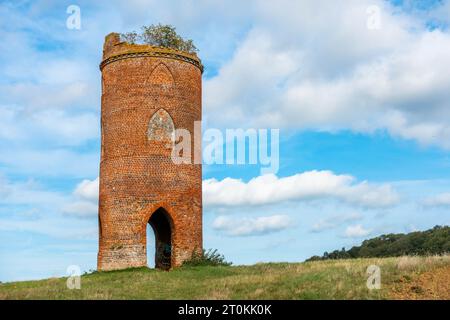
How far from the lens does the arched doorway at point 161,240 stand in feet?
81.3

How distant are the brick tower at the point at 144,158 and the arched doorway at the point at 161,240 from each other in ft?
2.30

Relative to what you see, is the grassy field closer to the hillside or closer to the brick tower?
the brick tower

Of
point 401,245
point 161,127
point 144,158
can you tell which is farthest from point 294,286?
point 401,245

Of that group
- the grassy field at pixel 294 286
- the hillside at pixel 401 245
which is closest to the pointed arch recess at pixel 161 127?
the grassy field at pixel 294 286

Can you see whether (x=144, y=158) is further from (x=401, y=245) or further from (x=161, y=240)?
(x=401, y=245)

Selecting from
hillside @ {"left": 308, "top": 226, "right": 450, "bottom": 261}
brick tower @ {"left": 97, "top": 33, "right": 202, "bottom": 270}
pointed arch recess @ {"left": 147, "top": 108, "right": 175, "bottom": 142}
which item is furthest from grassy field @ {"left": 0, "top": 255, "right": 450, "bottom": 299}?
hillside @ {"left": 308, "top": 226, "right": 450, "bottom": 261}

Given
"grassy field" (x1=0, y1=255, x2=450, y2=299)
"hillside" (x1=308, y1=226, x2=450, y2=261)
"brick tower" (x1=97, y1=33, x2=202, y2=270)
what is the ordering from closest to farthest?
"grassy field" (x1=0, y1=255, x2=450, y2=299)
"brick tower" (x1=97, y1=33, x2=202, y2=270)
"hillside" (x1=308, y1=226, x2=450, y2=261)

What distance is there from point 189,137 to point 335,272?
9.74 meters

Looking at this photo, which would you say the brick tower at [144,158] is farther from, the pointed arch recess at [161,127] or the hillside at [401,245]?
the hillside at [401,245]

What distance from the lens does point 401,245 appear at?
159ft

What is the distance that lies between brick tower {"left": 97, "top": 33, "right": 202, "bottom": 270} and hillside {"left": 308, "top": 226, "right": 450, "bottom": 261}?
1913 centimetres

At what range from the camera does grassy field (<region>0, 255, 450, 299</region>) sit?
13672mm

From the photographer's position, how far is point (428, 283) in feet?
46.0
